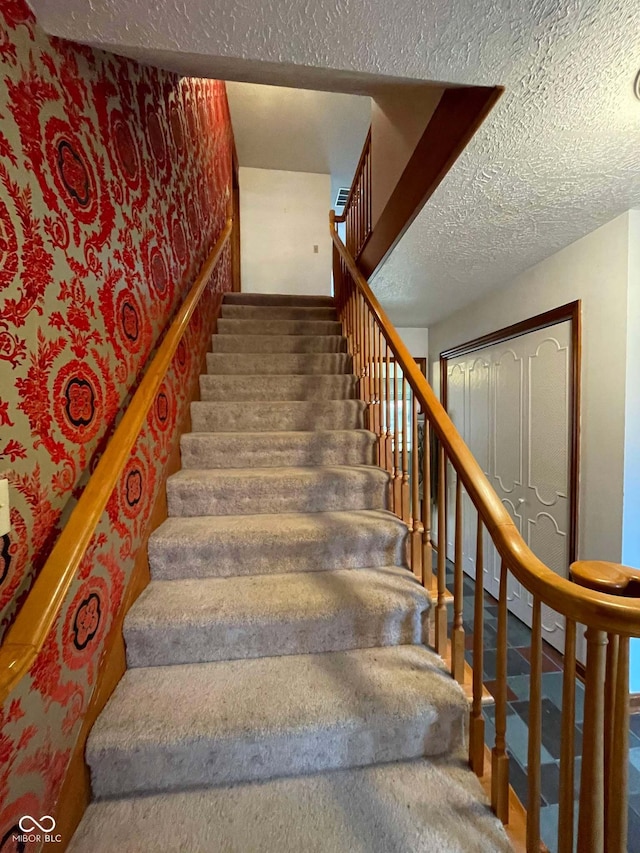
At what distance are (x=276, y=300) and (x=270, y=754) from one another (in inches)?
119

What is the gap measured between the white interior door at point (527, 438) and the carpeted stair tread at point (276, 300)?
1476mm

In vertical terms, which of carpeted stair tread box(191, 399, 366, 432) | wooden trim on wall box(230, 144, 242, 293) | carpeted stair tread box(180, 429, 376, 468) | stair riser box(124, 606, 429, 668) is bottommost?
stair riser box(124, 606, 429, 668)

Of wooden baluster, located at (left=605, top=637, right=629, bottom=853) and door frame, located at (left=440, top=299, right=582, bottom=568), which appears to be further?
door frame, located at (left=440, top=299, right=582, bottom=568)

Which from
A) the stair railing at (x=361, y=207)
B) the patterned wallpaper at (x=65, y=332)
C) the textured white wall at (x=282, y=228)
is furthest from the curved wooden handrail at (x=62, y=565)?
the textured white wall at (x=282, y=228)

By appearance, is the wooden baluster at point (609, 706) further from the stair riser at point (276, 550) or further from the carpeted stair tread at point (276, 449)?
the carpeted stair tread at point (276, 449)

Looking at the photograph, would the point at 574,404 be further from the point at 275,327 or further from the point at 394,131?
the point at 275,327

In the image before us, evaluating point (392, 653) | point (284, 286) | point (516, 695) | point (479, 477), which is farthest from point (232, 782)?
point (284, 286)

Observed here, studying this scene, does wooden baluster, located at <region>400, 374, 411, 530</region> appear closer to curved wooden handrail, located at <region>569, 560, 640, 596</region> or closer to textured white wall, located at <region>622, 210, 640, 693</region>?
curved wooden handrail, located at <region>569, 560, 640, 596</region>

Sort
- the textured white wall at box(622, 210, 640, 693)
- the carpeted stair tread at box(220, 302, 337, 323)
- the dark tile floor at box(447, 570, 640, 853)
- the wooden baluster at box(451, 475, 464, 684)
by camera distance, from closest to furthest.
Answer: the wooden baluster at box(451, 475, 464, 684), the dark tile floor at box(447, 570, 640, 853), the textured white wall at box(622, 210, 640, 693), the carpeted stair tread at box(220, 302, 337, 323)

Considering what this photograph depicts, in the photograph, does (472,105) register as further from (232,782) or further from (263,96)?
(263,96)

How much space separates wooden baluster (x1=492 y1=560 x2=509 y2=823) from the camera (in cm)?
83

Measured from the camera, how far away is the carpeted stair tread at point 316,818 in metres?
0.76

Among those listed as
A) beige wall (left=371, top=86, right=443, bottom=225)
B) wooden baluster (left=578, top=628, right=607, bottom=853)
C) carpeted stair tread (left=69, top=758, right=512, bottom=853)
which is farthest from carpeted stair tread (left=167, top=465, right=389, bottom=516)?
beige wall (left=371, top=86, right=443, bottom=225)

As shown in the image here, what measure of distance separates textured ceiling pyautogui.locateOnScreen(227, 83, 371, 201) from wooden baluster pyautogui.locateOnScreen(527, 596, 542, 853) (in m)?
3.79
